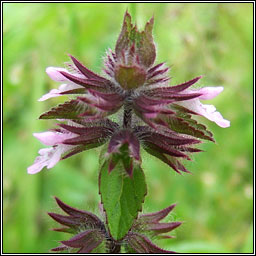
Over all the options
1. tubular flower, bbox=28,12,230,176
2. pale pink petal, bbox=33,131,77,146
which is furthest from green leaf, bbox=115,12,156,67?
pale pink petal, bbox=33,131,77,146

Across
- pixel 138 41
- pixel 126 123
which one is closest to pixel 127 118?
pixel 126 123

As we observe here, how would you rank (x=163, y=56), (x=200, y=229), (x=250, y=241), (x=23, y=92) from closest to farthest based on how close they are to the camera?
(x=250, y=241) → (x=200, y=229) → (x=163, y=56) → (x=23, y=92)

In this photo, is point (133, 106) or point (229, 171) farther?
point (229, 171)

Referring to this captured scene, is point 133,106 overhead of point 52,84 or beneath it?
beneath

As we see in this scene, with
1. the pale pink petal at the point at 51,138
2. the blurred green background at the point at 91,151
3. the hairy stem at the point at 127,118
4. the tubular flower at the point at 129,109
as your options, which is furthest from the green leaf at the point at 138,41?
the blurred green background at the point at 91,151

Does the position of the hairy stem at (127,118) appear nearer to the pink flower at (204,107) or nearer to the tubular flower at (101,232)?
the pink flower at (204,107)

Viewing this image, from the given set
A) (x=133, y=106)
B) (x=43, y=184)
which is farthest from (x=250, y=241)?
(x=43, y=184)

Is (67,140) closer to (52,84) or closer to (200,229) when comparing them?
(200,229)
